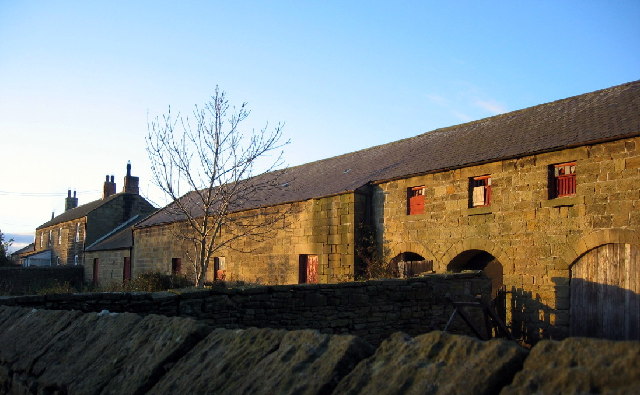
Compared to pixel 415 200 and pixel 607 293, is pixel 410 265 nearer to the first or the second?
pixel 415 200

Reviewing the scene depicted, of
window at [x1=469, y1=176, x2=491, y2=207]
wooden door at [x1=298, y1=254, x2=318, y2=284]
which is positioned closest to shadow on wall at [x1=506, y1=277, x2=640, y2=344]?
window at [x1=469, y1=176, x2=491, y2=207]

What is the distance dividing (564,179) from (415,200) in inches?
169

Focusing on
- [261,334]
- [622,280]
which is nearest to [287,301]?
[261,334]

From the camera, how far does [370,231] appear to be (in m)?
16.5

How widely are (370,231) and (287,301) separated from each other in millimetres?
8502

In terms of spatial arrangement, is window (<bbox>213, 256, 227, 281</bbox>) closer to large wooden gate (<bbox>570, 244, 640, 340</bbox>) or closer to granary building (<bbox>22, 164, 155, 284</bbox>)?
large wooden gate (<bbox>570, 244, 640, 340</bbox>)

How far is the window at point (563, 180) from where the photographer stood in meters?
12.4

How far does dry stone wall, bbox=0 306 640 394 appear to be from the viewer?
163 cm

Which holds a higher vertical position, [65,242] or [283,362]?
[283,362]

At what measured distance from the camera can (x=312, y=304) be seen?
854 cm

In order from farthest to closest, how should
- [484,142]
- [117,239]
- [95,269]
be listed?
[95,269]
[117,239]
[484,142]

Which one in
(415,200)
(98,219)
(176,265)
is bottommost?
(176,265)

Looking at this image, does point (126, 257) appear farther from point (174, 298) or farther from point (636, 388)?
point (636, 388)

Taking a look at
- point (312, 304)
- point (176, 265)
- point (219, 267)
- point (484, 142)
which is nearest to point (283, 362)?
point (312, 304)
